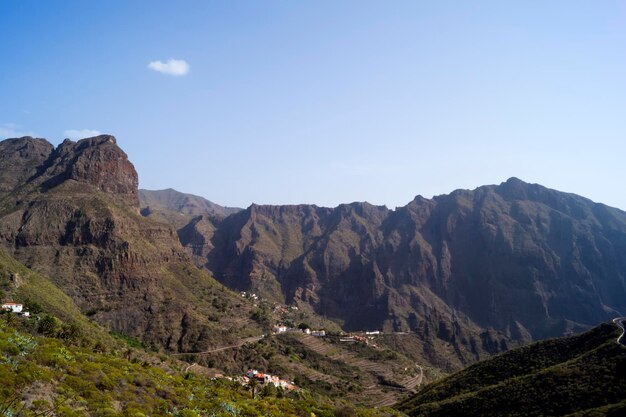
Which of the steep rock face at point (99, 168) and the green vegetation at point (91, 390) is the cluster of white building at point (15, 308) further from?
the steep rock face at point (99, 168)

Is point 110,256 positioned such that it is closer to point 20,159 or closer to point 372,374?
point 372,374

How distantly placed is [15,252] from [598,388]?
4415 inches

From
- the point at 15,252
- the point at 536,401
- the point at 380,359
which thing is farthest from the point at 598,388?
the point at 15,252

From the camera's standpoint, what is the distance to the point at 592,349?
65062mm

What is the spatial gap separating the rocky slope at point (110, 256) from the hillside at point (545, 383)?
51.5 meters

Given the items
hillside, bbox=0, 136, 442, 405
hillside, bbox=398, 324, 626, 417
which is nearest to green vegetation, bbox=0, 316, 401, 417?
hillside, bbox=398, 324, 626, 417

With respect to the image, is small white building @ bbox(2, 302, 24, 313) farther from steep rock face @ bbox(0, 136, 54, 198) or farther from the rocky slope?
steep rock face @ bbox(0, 136, 54, 198)

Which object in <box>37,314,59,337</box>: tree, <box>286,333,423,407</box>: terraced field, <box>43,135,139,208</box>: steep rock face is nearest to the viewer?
<box>37,314,59,337</box>: tree

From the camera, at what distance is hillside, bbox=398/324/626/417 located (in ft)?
169

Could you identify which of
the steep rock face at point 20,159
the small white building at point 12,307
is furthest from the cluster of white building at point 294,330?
the steep rock face at point 20,159

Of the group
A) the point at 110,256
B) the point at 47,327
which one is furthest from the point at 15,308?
the point at 110,256

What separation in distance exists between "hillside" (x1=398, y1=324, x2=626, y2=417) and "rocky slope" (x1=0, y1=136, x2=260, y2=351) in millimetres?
51505

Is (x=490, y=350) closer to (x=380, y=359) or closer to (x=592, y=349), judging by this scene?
(x=380, y=359)

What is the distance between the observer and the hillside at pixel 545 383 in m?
51.5
